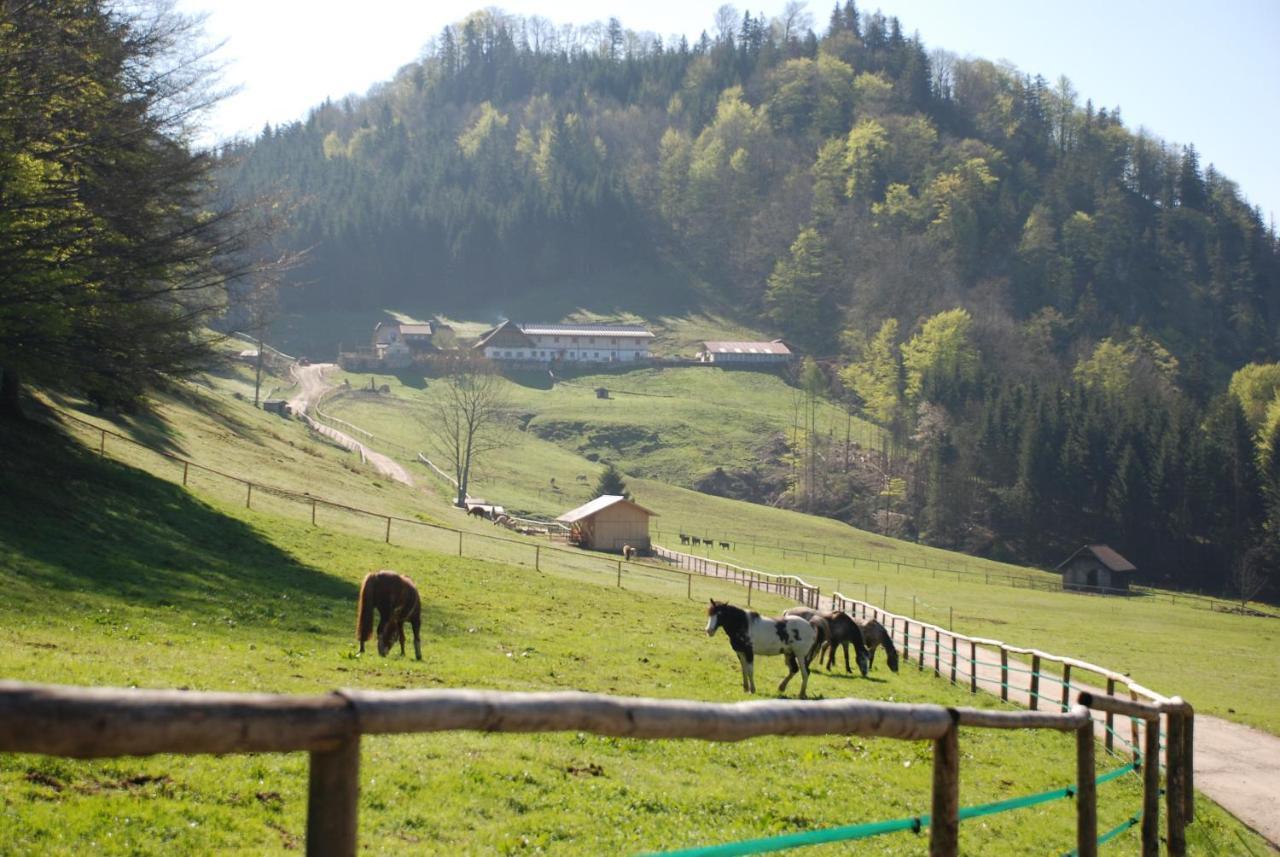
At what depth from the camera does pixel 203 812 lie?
883 centimetres

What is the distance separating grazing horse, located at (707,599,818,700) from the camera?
20.8m

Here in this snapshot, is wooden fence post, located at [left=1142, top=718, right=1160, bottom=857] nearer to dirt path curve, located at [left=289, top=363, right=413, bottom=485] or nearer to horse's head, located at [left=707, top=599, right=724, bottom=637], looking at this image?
horse's head, located at [left=707, top=599, right=724, bottom=637]

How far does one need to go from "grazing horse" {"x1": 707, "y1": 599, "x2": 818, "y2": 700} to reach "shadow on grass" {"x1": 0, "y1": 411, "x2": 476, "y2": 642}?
903 centimetres

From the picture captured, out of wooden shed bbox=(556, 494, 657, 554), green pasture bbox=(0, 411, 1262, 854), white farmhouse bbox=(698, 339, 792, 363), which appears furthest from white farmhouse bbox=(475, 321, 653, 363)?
green pasture bbox=(0, 411, 1262, 854)

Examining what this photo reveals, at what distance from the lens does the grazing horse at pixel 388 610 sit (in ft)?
65.2

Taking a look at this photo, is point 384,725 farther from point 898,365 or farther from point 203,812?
point 898,365

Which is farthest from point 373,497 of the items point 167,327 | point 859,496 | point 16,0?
point 859,496

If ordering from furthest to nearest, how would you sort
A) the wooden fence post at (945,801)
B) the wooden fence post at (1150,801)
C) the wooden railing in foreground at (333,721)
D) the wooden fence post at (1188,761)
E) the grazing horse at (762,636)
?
the grazing horse at (762,636)
the wooden fence post at (1188,761)
the wooden fence post at (1150,801)
the wooden fence post at (945,801)
the wooden railing in foreground at (333,721)

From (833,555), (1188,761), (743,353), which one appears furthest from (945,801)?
(743,353)

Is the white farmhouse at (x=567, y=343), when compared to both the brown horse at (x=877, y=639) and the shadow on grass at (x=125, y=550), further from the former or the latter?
the brown horse at (x=877, y=639)

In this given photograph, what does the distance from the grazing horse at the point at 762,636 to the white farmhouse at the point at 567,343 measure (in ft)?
460

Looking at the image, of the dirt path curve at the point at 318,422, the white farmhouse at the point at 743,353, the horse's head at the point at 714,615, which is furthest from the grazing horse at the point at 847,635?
the white farmhouse at the point at 743,353

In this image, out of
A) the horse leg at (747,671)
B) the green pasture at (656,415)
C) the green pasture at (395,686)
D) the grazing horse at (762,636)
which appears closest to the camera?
the green pasture at (395,686)

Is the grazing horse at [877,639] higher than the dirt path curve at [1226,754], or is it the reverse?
the grazing horse at [877,639]
